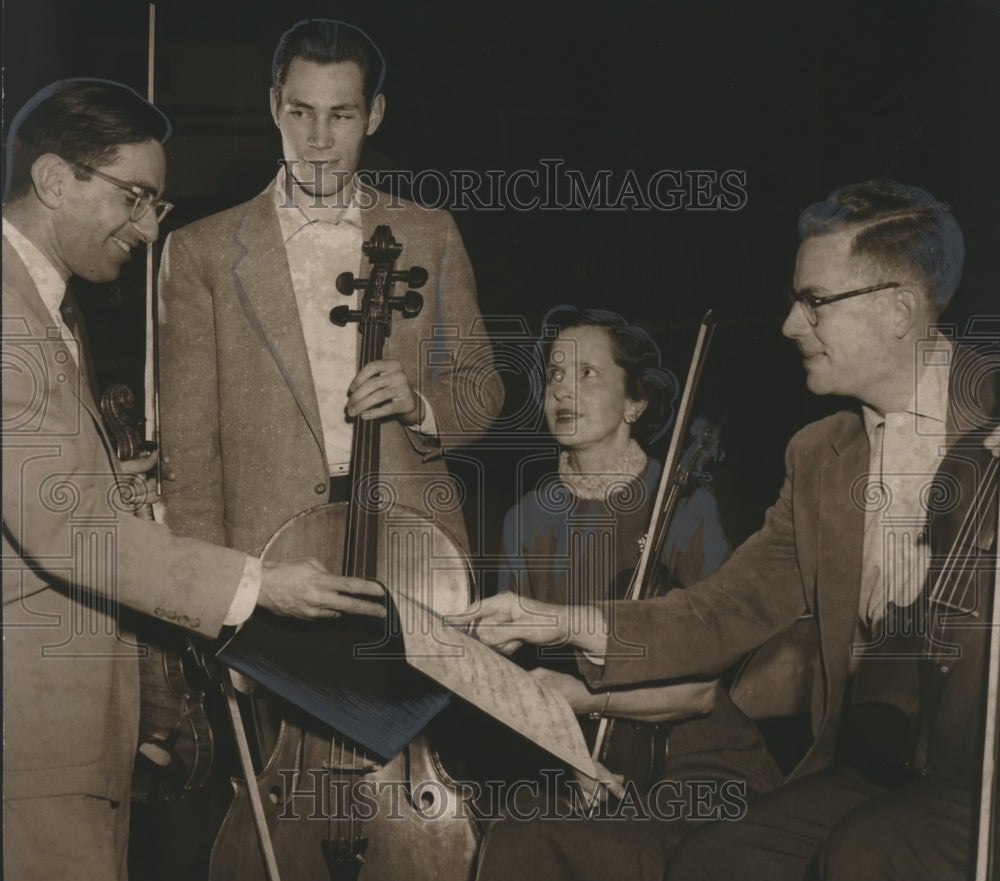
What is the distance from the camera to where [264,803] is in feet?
11.6

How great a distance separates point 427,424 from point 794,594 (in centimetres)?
123

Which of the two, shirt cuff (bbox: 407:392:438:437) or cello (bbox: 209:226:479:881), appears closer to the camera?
cello (bbox: 209:226:479:881)

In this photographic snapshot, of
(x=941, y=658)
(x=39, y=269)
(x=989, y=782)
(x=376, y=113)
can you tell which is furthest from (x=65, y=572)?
(x=989, y=782)

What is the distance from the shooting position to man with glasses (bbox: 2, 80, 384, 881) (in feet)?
11.8

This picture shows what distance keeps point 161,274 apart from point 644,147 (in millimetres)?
1529

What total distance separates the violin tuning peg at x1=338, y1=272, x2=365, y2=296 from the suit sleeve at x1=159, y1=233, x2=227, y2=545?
1.34 feet

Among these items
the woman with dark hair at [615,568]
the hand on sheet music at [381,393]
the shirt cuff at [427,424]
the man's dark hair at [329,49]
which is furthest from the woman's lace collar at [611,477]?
the man's dark hair at [329,49]

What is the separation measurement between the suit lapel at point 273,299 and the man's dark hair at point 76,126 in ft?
1.40

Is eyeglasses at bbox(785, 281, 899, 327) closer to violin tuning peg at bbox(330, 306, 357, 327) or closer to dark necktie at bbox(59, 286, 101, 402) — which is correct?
violin tuning peg at bbox(330, 306, 357, 327)

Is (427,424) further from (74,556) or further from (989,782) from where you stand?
(989,782)

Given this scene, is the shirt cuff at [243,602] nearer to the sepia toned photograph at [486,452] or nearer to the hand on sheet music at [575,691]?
the sepia toned photograph at [486,452]

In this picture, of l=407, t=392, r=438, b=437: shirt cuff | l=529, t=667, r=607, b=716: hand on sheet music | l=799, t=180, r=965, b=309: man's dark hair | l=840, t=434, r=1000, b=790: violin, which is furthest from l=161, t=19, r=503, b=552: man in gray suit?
l=840, t=434, r=1000, b=790: violin

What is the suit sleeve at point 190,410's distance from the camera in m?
3.71

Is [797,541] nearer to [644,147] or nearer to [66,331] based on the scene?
[644,147]
